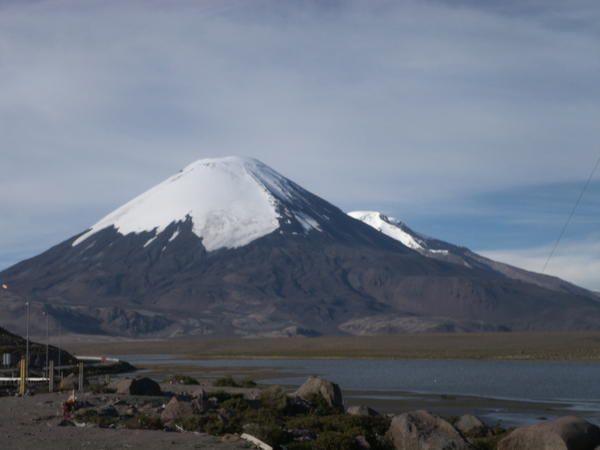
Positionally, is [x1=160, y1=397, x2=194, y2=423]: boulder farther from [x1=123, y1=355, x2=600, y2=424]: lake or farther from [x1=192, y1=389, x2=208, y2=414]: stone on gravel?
[x1=123, y1=355, x2=600, y2=424]: lake

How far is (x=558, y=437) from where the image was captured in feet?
71.1

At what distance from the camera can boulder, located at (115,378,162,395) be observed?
36344mm

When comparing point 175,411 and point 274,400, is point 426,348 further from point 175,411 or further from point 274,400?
point 175,411

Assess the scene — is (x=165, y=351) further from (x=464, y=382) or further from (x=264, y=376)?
(x=464, y=382)

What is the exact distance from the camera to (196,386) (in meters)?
46.6

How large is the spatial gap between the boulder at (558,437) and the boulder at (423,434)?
1.21 m

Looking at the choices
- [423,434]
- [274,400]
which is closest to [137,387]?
[274,400]

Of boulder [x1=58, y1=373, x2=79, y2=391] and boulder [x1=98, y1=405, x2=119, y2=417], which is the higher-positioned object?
boulder [x1=58, y1=373, x2=79, y2=391]

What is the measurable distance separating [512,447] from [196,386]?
2605 cm

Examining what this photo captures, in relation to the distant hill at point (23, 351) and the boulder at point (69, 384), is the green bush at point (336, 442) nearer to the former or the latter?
the boulder at point (69, 384)

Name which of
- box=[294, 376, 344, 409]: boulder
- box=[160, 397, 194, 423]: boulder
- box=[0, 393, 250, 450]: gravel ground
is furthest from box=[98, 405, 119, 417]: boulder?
box=[294, 376, 344, 409]: boulder

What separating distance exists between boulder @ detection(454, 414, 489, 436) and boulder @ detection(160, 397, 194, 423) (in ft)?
26.2

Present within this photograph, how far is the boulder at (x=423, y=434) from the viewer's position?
22688 millimetres

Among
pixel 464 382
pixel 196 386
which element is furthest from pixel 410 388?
pixel 196 386
